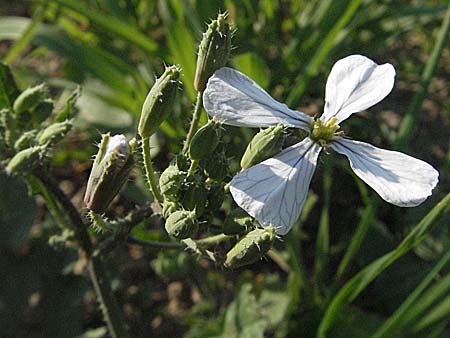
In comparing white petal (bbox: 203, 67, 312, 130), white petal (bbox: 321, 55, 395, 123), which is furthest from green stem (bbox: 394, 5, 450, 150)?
white petal (bbox: 203, 67, 312, 130)

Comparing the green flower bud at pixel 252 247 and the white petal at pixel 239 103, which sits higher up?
the white petal at pixel 239 103

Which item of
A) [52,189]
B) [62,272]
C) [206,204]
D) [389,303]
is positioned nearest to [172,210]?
[206,204]

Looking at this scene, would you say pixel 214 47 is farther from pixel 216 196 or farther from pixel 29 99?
pixel 29 99

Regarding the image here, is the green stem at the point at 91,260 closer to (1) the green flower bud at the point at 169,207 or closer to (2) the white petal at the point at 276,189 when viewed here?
(1) the green flower bud at the point at 169,207

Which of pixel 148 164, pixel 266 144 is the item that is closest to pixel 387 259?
pixel 266 144

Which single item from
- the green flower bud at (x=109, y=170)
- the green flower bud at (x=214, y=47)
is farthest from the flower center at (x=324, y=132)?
the green flower bud at (x=109, y=170)

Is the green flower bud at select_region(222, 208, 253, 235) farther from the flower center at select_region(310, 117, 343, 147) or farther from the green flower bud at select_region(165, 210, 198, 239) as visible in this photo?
the flower center at select_region(310, 117, 343, 147)

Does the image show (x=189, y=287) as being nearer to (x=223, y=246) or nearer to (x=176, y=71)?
(x=223, y=246)
